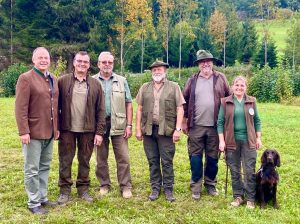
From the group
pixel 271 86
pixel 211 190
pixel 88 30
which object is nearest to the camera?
pixel 211 190

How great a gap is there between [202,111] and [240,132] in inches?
24.6

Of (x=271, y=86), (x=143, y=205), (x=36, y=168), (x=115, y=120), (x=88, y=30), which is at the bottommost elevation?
(x=143, y=205)

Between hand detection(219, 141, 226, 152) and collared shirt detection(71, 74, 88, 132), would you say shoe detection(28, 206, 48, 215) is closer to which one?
collared shirt detection(71, 74, 88, 132)

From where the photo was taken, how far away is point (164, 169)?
569 centimetres

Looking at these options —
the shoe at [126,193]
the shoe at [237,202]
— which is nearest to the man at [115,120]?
the shoe at [126,193]

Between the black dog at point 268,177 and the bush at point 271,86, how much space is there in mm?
Result: 15557

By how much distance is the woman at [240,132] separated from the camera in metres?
5.22

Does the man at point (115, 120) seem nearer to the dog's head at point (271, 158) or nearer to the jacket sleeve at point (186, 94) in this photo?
the jacket sleeve at point (186, 94)

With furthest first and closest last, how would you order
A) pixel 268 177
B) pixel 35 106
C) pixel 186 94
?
pixel 186 94 < pixel 268 177 < pixel 35 106

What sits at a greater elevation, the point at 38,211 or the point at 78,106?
the point at 78,106

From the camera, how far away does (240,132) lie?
17.3ft

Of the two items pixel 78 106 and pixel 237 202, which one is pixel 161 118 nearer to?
pixel 78 106

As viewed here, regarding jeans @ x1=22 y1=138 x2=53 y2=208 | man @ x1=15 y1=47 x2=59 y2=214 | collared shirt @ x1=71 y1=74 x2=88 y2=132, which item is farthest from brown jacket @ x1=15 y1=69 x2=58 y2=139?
collared shirt @ x1=71 y1=74 x2=88 y2=132

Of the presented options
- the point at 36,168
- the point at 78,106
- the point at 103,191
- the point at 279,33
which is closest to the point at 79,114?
the point at 78,106
